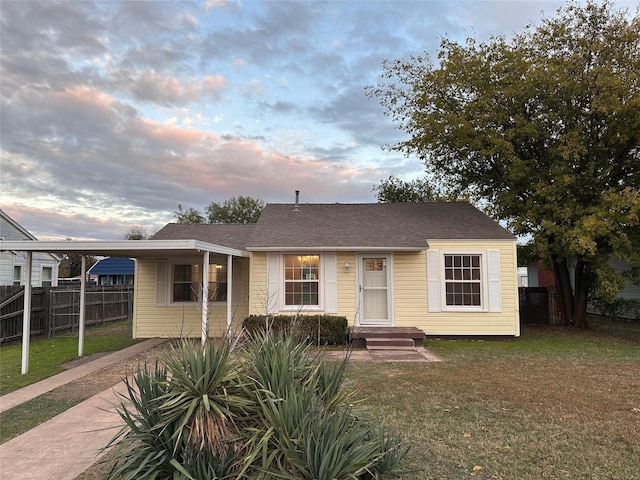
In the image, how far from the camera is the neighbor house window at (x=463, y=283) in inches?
442

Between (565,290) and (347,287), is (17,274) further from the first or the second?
(565,290)

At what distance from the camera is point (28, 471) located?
3648mm

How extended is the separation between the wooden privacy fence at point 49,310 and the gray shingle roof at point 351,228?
4.03 metres

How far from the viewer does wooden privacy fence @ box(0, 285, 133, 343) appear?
11.4 meters

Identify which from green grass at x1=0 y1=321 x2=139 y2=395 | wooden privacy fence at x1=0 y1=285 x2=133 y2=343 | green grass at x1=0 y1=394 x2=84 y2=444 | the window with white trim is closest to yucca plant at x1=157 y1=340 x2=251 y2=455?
green grass at x1=0 y1=394 x2=84 y2=444

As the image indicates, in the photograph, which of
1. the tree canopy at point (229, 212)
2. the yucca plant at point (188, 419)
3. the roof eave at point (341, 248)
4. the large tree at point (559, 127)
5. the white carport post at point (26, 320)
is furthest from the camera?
the tree canopy at point (229, 212)

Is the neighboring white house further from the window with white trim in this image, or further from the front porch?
the front porch

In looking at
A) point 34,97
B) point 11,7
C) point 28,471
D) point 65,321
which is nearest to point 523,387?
A: point 28,471

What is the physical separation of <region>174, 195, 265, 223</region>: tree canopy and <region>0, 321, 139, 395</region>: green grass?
27266 mm

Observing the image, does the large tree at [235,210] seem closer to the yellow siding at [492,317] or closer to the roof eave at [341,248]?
the roof eave at [341,248]

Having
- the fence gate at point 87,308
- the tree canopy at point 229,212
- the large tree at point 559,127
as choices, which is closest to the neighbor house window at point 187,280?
the fence gate at point 87,308

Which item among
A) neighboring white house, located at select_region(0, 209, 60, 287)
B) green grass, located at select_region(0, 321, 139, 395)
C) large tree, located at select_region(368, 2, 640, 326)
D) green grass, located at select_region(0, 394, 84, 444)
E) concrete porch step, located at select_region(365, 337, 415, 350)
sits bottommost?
green grass, located at select_region(0, 321, 139, 395)

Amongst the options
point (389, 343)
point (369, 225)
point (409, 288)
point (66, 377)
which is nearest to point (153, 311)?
point (66, 377)

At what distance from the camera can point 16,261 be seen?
1733 cm
